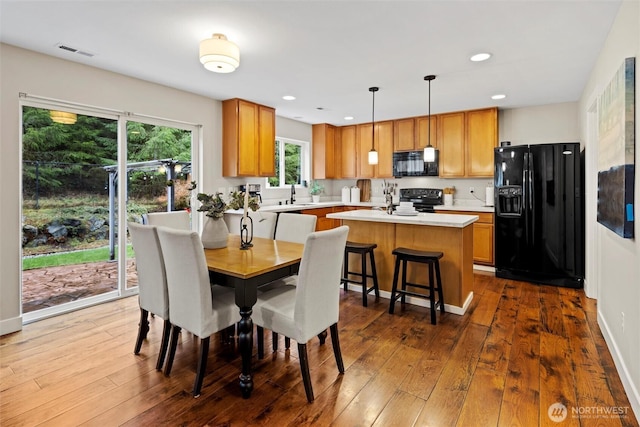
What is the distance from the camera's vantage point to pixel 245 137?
185 inches

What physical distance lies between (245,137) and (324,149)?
2.03 metres

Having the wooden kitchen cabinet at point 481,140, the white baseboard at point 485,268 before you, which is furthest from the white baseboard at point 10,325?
the wooden kitchen cabinet at point 481,140

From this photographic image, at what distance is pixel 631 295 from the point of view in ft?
6.52

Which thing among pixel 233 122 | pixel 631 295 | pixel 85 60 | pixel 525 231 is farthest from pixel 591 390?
pixel 85 60

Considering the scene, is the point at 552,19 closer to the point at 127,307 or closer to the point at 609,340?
the point at 609,340

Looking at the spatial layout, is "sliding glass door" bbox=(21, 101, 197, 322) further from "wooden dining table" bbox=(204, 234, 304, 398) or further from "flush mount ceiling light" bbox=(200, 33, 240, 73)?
"wooden dining table" bbox=(204, 234, 304, 398)

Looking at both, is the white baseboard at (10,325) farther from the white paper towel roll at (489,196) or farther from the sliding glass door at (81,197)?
the white paper towel roll at (489,196)

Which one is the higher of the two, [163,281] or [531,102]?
[531,102]

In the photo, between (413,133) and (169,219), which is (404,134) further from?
(169,219)

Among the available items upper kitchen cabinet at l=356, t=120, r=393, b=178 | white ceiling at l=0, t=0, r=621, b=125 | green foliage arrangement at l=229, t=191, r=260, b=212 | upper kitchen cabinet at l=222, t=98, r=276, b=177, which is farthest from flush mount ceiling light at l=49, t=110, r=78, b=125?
upper kitchen cabinet at l=356, t=120, r=393, b=178

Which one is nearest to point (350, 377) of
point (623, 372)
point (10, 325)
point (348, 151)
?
point (623, 372)

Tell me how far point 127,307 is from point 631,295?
163 inches

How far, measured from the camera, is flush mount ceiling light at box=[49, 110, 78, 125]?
326 centimetres

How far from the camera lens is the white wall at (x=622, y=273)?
73.7 inches
